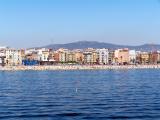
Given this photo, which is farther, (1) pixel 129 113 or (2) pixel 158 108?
(2) pixel 158 108

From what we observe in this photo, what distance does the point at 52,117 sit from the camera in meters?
28.2

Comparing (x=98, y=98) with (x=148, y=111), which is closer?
(x=148, y=111)

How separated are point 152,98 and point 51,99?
7.87 metres

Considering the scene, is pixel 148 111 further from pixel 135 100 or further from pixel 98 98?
pixel 98 98

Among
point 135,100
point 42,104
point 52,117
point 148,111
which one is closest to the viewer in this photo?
point 52,117

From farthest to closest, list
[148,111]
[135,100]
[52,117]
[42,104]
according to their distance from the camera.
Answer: [135,100]
[42,104]
[148,111]
[52,117]

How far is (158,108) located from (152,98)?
23.3 ft

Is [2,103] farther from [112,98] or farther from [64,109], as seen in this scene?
[112,98]

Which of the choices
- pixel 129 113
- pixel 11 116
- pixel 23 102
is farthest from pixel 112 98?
pixel 11 116

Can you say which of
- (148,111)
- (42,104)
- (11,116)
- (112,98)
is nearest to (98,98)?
(112,98)

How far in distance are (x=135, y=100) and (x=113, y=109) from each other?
6025 mm

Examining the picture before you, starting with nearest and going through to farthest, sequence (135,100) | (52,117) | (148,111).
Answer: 1. (52,117)
2. (148,111)
3. (135,100)

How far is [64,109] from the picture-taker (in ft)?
104

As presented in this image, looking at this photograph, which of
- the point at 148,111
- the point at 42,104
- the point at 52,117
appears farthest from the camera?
the point at 42,104
